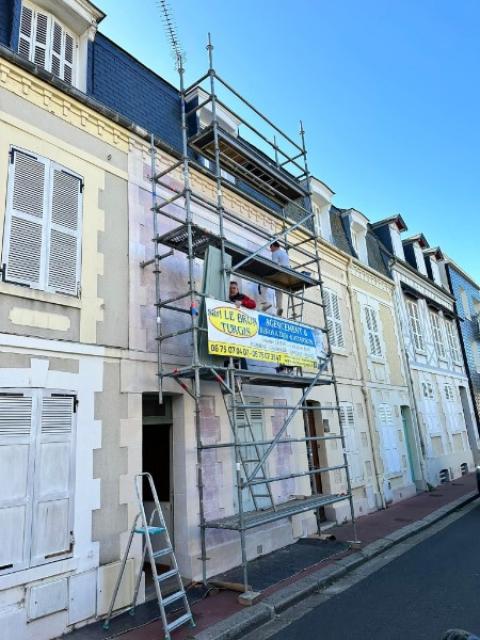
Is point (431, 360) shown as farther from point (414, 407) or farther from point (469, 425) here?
point (469, 425)

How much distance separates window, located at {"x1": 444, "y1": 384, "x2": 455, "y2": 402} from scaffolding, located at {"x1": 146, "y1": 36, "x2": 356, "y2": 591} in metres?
8.59

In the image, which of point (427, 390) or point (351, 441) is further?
point (427, 390)

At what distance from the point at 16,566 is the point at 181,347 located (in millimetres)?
3126

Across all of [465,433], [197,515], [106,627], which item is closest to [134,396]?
[197,515]

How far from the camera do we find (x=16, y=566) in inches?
159

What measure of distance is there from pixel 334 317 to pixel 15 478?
778 centimetres

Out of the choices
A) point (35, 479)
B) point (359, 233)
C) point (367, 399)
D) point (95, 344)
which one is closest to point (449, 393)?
point (367, 399)

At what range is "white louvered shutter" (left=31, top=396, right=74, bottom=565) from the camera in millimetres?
4301

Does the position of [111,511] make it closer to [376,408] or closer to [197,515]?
[197,515]

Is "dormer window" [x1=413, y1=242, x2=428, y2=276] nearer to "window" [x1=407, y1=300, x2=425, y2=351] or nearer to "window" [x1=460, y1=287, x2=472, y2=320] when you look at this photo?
"window" [x1=407, y1=300, x2=425, y2=351]

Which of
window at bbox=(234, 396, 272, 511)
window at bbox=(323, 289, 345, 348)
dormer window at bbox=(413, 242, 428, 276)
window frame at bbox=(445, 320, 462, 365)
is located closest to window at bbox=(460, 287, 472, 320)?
window frame at bbox=(445, 320, 462, 365)

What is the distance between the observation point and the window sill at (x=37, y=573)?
3939mm

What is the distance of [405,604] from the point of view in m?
4.62

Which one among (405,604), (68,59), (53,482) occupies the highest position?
(68,59)
